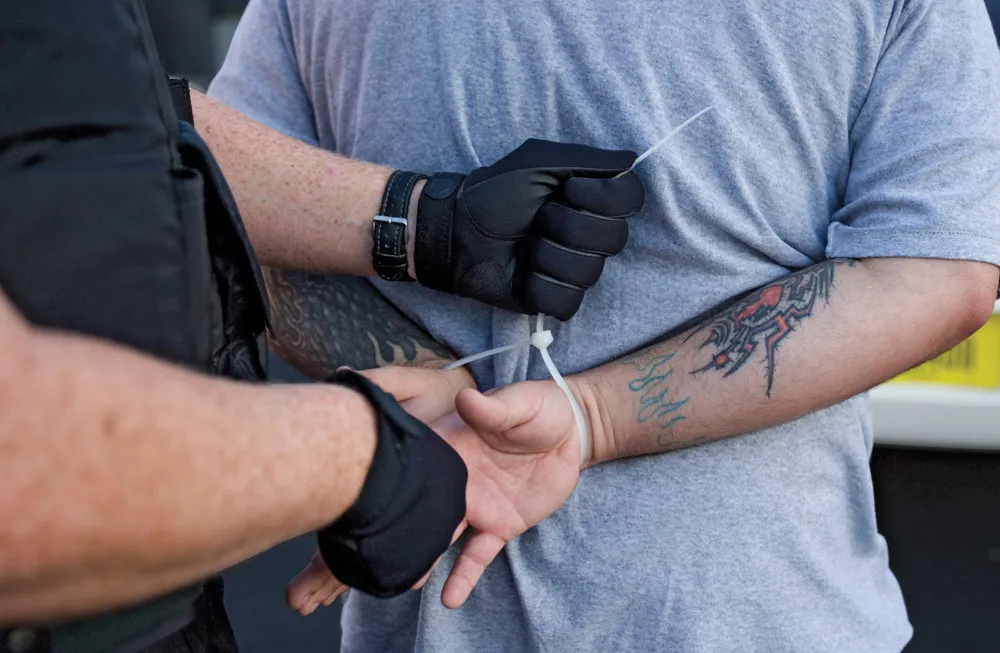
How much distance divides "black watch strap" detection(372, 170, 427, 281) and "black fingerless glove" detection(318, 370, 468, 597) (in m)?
0.44

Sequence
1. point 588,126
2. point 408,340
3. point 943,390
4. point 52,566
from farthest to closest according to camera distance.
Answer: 1. point 943,390
2. point 408,340
3. point 588,126
4. point 52,566

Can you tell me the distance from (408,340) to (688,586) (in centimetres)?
61

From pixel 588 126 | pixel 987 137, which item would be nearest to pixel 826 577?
pixel 987 137

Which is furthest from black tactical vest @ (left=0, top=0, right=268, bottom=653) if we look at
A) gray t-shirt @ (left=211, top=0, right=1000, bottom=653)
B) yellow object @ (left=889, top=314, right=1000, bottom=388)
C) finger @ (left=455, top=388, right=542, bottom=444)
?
yellow object @ (left=889, top=314, right=1000, bottom=388)

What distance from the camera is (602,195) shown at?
1.25 meters

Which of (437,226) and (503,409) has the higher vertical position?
(437,226)

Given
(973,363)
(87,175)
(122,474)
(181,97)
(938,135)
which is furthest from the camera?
(973,363)

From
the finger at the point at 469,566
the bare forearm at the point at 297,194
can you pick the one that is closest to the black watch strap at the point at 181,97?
the bare forearm at the point at 297,194

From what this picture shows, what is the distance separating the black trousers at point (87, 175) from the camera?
785 millimetres

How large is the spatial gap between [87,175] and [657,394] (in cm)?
85

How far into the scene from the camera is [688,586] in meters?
1.32

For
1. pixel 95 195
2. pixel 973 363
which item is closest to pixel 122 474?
pixel 95 195

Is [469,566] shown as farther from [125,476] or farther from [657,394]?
[125,476]

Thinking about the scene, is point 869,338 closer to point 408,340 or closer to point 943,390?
point 408,340
